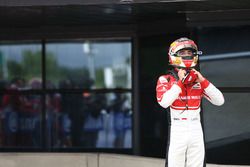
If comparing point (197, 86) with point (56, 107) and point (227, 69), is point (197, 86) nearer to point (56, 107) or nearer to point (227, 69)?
point (227, 69)

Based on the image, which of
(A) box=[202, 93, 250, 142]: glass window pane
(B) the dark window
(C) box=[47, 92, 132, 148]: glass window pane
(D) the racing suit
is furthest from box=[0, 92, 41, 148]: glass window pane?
(D) the racing suit

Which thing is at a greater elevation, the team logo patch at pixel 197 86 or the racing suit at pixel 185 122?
the team logo patch at pixel 197 86

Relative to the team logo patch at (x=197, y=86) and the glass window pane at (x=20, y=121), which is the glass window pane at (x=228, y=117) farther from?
the glass window pane at (x=20, y=121)

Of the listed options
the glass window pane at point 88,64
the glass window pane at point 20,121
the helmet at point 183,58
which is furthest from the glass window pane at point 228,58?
the glass window pane at point 20,121

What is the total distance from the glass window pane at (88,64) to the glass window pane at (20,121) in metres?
1.03

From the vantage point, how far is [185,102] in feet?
17.7

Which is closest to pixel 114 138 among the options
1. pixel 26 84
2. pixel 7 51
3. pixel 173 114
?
pixel 26 84

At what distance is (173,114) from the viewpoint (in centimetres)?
542

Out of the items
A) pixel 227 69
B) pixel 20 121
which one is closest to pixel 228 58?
pixel 227 69

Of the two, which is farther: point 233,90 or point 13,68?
point 13,68

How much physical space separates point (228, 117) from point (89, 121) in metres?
4.26

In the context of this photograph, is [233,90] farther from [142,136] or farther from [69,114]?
[69,114]

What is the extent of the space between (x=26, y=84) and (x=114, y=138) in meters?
2.16

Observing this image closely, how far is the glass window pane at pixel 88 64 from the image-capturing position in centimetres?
1250
